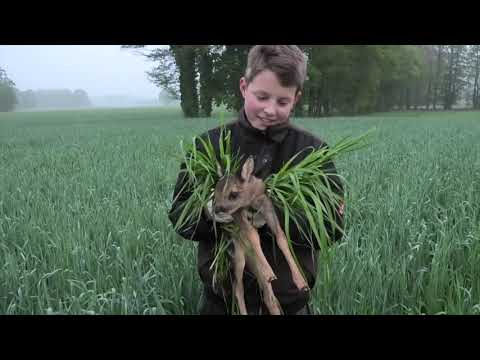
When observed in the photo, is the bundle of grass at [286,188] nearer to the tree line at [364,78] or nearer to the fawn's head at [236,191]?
the fawn's head at [236,191]

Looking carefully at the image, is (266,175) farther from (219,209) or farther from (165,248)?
(165,248)

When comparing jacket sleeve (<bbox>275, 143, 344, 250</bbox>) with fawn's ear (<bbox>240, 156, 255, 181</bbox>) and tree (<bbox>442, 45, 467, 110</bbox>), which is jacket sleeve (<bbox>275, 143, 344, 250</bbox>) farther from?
tree (<bbox>442, 45, 467, 110</bbox>)

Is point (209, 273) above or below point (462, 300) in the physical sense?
above

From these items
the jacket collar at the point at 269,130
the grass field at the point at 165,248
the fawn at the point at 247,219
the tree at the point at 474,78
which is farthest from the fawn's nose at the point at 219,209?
the tree at the point at 474,78

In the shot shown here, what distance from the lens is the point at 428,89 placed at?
3203cm

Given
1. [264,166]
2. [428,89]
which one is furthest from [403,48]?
[264,166]

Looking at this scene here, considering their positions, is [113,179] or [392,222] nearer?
[392,222]

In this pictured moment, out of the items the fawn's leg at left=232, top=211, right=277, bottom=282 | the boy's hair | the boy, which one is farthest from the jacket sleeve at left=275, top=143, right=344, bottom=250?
the boy's hair

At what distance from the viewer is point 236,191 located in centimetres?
82

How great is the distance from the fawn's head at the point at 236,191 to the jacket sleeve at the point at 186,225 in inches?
6.8

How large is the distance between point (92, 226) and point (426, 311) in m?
1.77
